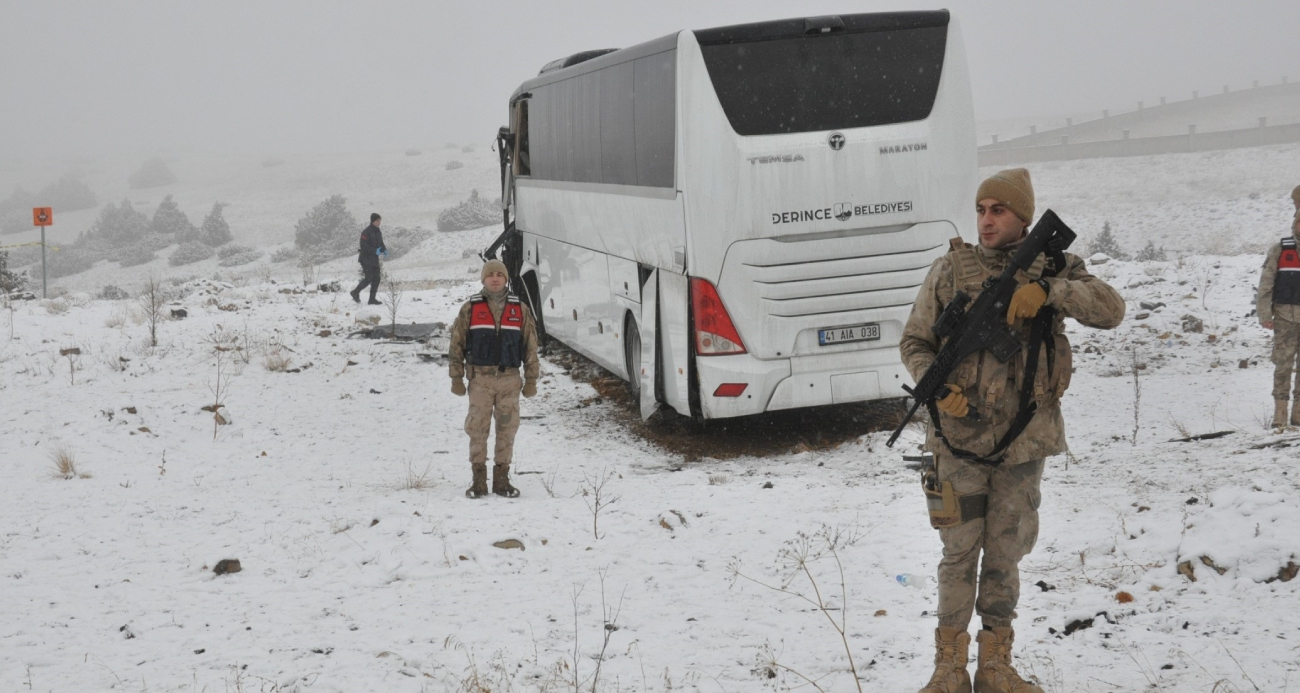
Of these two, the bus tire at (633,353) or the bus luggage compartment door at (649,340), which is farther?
the bus tire at (633,353)

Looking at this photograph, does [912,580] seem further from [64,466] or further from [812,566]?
[64,466]

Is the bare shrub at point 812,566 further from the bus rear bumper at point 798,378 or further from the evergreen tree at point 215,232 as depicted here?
the evergreen tree at point 215,232

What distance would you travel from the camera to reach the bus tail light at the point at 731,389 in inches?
380

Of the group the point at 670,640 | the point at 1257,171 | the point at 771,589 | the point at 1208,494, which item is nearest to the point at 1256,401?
the point at 1208,494

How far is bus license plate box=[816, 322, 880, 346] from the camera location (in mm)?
9586

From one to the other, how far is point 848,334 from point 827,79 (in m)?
2.21

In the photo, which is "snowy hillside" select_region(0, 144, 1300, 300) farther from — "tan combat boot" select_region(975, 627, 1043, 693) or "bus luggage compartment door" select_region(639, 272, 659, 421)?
"tan combat boot" select_region(975, 627, 1043, 693)

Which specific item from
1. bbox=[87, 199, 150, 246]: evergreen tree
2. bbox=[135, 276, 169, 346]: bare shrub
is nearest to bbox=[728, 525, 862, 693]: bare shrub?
bbox=[135, 276, 169, 346]: bare shrub

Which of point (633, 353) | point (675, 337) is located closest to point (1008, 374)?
point (675, 337)

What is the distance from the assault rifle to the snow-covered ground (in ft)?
4.66

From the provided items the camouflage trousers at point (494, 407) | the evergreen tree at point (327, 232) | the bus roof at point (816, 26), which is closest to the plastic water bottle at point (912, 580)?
the camouflage trousers at point (494, 407)

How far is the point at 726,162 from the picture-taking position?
30.6 ft

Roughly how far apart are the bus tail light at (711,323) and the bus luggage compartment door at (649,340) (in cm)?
98

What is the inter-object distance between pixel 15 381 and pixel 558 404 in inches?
261
